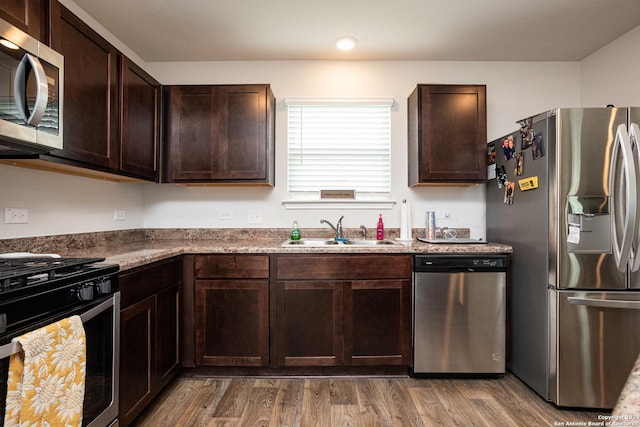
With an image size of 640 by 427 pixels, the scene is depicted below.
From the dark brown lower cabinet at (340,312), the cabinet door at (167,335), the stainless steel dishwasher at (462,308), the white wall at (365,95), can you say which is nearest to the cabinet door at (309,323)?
the dark brown lower cabinet at (340,312)

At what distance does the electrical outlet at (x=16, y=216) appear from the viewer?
1.79m

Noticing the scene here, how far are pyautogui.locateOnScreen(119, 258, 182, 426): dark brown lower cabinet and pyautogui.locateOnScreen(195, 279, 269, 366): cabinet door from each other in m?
0.17

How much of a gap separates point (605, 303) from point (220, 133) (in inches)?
109

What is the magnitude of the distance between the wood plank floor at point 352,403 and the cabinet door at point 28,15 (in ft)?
6.66

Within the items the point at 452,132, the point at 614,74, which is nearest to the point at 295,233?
the point at 452,132

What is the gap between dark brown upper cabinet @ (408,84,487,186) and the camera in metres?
2.68

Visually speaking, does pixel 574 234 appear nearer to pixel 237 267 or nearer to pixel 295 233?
pixel 295 233

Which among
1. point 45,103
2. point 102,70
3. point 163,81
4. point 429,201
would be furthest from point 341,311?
point 163,81

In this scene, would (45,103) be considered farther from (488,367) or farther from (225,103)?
(488,367)

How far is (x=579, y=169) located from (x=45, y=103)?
8.75 ft

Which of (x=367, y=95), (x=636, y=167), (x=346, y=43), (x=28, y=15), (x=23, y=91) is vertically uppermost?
(x=346, y=43)

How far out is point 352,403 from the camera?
2109 mm

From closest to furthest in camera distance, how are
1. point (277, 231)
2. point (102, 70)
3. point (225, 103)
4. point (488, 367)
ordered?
point (102, 70), point (488, 367), point (225, 103), point (277, 231)

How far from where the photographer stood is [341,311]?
7.82 ft
